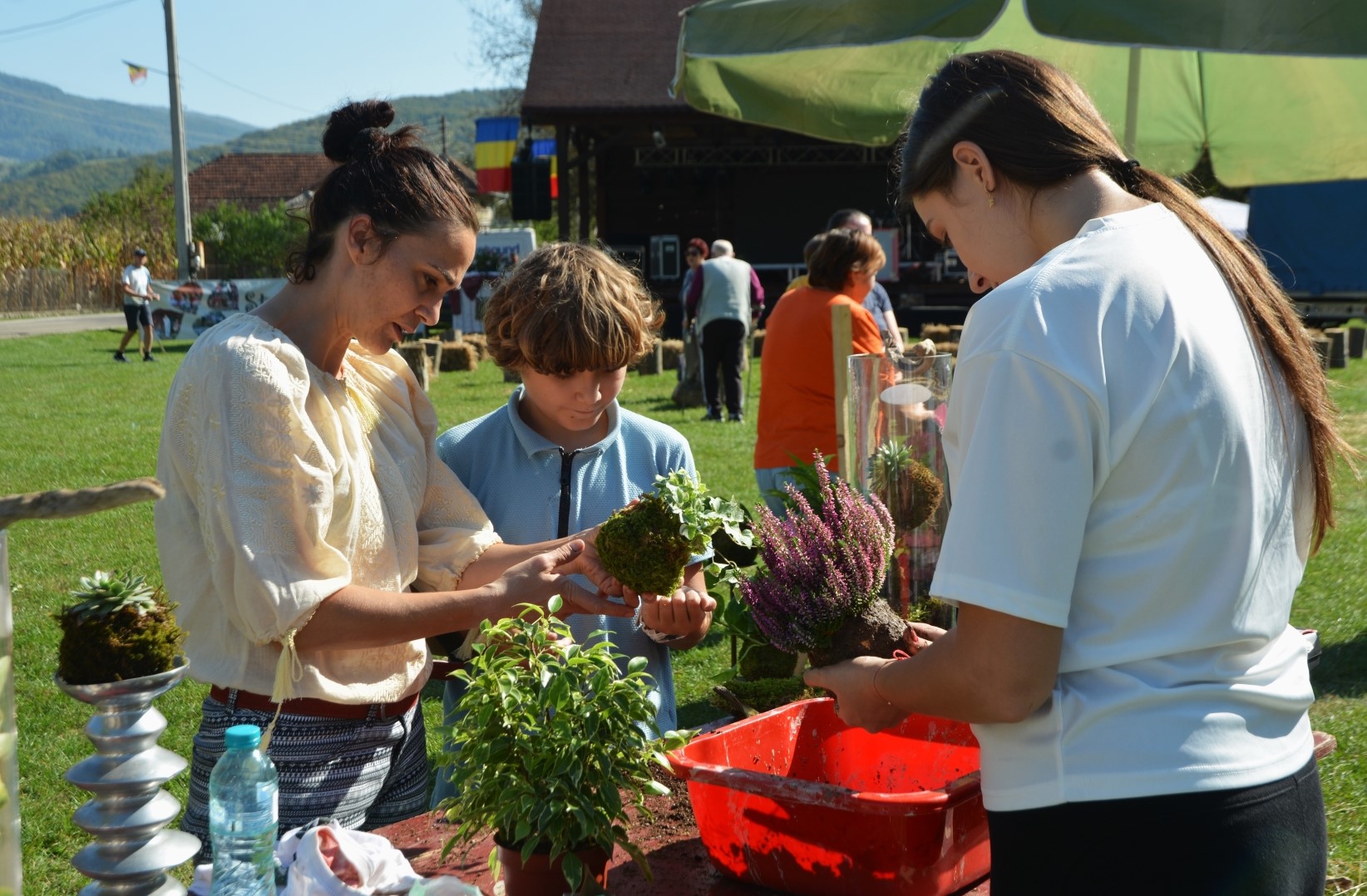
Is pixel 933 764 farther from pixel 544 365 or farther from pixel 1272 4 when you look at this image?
pixel 1272 4

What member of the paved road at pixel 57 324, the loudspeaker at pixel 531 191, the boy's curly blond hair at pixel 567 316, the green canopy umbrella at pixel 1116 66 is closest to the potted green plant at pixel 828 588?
the boy's curly blond hair at pixel 567 316

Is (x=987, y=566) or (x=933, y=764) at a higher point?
(x=987, y=566)

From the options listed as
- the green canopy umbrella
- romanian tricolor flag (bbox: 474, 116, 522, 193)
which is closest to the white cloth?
the green canopy umbrella

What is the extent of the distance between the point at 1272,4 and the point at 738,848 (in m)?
2.67

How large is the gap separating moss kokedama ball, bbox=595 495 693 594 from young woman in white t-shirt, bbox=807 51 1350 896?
25.9 inches

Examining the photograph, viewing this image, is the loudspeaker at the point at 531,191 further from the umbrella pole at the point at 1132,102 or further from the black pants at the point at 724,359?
the umbrella pole at the point at 1132,102

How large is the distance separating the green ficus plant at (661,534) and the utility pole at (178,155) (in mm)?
22112

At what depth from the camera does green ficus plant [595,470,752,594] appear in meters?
1.95

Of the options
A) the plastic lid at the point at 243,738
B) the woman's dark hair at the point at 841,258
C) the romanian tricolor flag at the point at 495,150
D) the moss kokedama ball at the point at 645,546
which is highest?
the romanian tricolor flag at the point at 495,150

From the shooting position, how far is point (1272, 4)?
305 centimetres

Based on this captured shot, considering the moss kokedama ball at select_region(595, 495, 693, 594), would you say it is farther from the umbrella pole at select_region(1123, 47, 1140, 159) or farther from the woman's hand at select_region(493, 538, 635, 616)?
the umbrella pole at select_region(1123, 47, 1140, 159)

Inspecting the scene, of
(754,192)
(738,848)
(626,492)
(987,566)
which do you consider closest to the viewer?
(987,566)

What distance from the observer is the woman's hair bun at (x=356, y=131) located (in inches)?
81.9

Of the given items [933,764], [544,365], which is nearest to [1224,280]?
[933,764]
